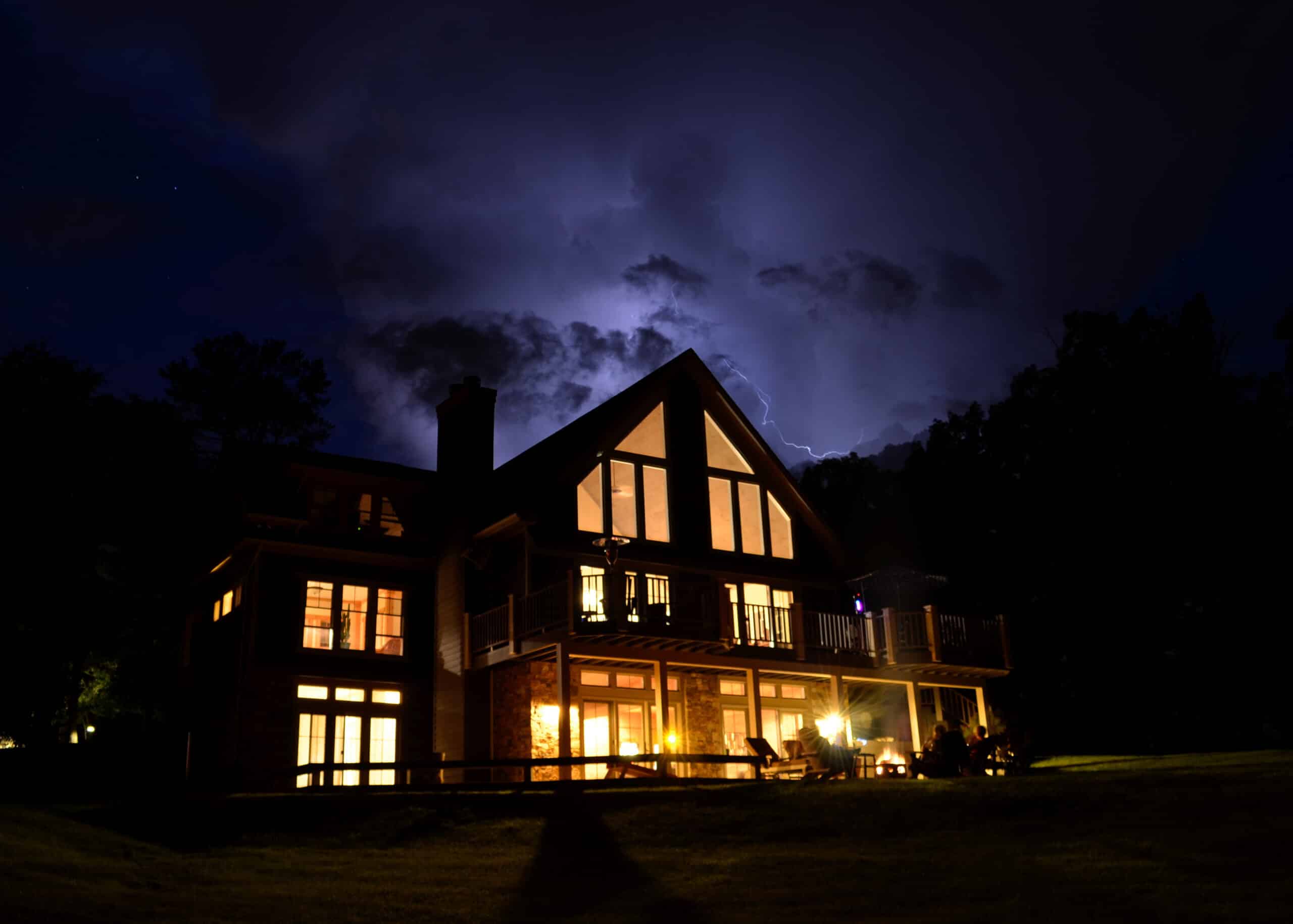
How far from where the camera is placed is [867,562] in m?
58.3

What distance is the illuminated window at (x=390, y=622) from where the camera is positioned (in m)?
30.7

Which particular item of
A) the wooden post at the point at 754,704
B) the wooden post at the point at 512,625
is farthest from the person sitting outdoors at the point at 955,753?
the wooden post at the point at 512,625

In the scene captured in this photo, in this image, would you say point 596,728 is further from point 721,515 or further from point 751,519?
point 751,519

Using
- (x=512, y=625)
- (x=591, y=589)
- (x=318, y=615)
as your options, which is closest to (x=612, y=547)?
(x=591, y=589)

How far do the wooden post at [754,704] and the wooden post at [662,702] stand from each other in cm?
195

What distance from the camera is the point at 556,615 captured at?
90.3ft

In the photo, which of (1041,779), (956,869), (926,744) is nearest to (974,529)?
(926,744)

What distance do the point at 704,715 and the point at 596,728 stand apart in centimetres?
292

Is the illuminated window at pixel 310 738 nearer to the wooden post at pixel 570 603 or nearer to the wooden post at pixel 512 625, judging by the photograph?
the wooden post at pixel 512 625

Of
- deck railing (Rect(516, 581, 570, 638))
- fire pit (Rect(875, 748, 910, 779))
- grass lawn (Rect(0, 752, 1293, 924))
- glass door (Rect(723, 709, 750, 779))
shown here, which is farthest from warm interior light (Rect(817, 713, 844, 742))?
grass lawn (Rect(0, 752, 1293, 924))

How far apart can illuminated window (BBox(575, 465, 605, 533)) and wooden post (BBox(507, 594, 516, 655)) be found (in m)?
2.87

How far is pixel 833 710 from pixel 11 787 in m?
19.4

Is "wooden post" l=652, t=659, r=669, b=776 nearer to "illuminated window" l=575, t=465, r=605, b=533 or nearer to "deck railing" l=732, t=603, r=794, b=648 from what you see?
"deck railing" l=732, t=603, r=794, b=648

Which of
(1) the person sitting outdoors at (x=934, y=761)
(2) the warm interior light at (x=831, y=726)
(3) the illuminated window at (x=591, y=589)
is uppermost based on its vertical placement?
(3) the illuminated window at (x=591, y=589)
